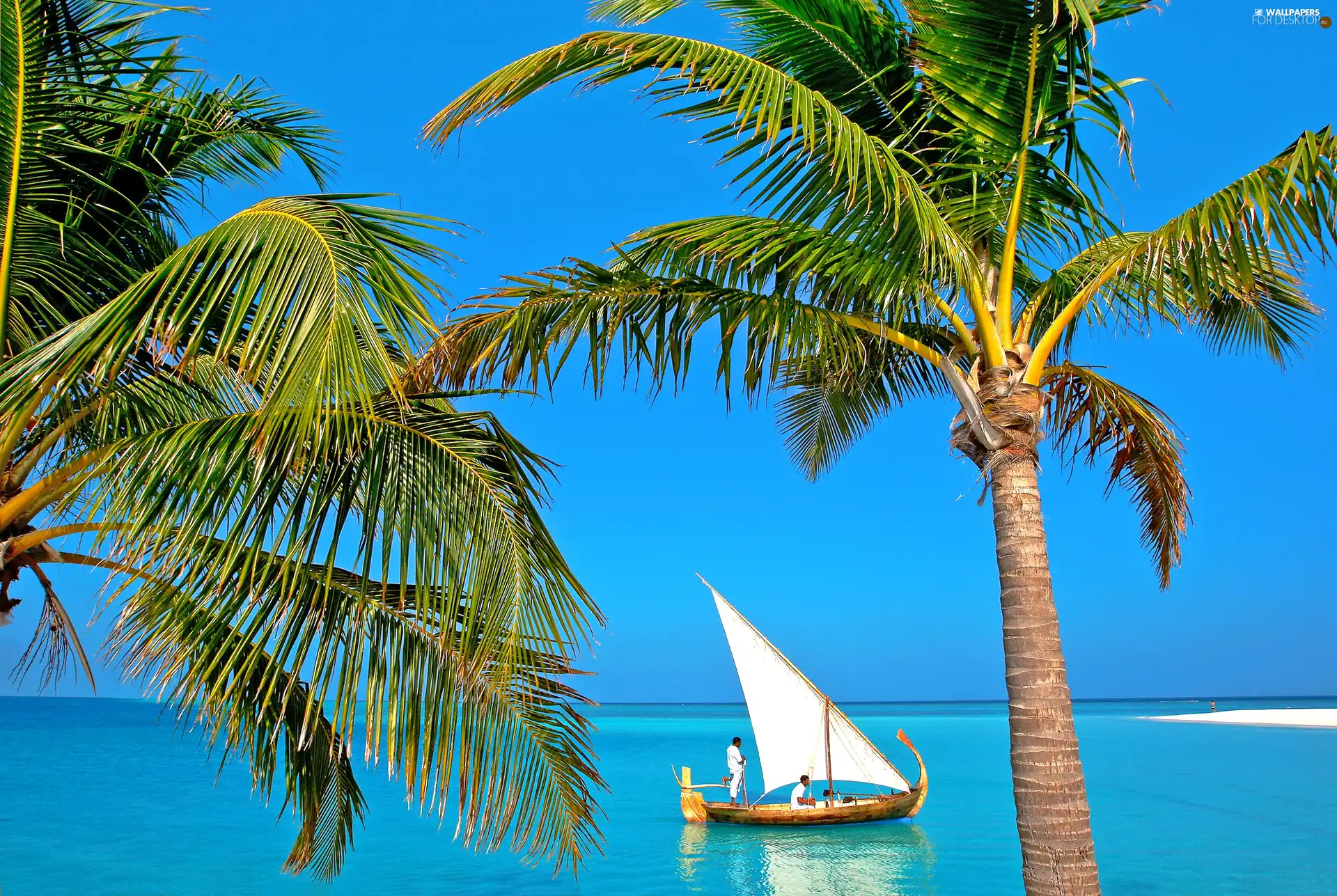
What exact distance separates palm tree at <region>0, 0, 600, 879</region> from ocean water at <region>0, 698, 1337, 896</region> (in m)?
8.80

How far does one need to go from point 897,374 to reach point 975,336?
5.84 feet

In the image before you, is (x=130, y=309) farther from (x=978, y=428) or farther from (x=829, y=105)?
(x=978, y=428)

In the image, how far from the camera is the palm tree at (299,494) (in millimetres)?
3492

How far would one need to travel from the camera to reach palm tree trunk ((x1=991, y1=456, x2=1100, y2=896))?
473 cm

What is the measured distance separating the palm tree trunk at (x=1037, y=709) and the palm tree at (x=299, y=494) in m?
2.11

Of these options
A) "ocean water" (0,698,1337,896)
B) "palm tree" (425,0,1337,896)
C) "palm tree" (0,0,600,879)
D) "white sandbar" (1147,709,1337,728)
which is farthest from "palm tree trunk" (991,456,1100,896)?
"white sandbar" (1147,709,1337,728)

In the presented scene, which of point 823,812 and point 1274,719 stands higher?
point 1274,719

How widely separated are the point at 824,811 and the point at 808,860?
57.5 inches

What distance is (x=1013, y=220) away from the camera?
5336 mm

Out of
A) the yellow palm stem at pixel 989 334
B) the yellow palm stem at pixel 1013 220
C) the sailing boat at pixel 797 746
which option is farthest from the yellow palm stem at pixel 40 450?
the sailing boat at pixel 797 746

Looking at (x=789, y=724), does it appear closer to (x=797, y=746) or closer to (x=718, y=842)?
(x=797, y=746)

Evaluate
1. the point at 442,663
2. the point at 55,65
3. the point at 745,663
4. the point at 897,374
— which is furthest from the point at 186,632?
the point at 745,663

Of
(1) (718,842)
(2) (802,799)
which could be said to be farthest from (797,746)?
(1) (718,842)

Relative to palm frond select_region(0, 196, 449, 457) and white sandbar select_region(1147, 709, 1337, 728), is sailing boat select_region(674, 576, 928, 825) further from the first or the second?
white sandbar select_region(1147, 709, 1337, 728)
